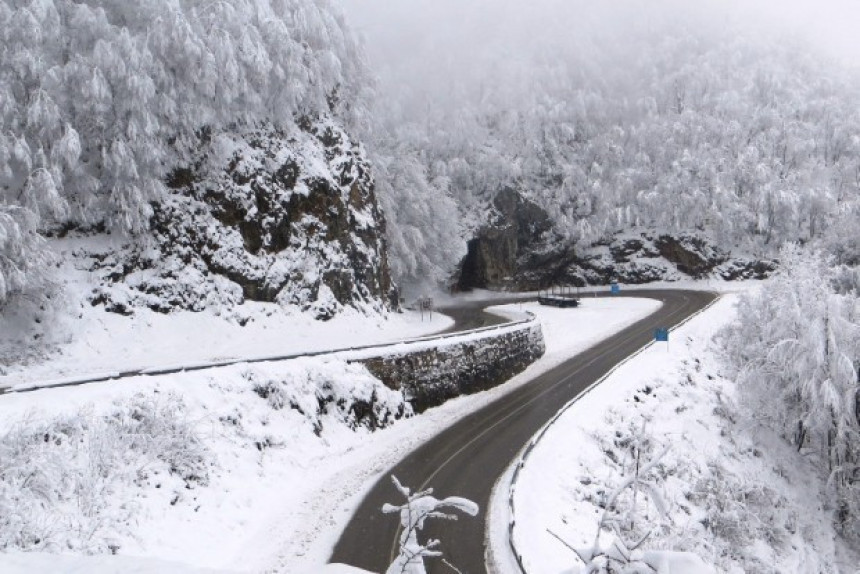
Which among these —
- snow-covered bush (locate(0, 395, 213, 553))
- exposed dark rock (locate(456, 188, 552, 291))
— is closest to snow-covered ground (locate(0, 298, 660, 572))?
snow-covered bush (locate(0, 395, 213, 553))

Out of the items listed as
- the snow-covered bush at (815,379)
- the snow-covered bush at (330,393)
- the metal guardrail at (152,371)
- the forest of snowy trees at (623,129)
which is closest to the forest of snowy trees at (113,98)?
the metal guardrail at (152,371)

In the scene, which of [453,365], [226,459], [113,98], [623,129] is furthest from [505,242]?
[226,459]

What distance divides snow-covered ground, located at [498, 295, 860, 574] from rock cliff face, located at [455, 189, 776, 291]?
40295 mm

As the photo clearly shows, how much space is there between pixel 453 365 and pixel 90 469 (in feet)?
58.3

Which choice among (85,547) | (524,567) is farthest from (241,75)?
(524,567)

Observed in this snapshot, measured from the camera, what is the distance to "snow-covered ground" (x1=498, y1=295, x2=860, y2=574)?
1605cm

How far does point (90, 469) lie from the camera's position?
514 inches

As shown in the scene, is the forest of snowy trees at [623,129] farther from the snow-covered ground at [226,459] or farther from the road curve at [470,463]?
the snow-covered ground at [226,459]

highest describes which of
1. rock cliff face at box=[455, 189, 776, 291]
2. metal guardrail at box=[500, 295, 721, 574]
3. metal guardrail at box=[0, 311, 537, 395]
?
rock cliff face at box=[455, 189, 776, 291]

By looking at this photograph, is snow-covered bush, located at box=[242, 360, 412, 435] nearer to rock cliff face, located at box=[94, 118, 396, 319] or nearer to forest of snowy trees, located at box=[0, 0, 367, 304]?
rock cliff face, located at box=[94, 118, 396, 319]

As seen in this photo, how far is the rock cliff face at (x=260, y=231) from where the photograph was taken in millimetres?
29188

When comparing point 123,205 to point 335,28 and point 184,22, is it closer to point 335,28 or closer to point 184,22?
point 184,22

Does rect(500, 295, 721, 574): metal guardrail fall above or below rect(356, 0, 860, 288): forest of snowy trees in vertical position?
below

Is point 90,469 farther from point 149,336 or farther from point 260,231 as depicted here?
point 260,231
